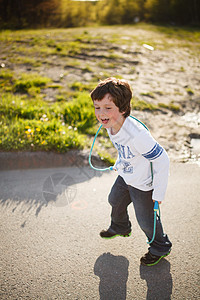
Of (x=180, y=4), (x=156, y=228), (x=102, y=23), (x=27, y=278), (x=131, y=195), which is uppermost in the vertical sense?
(x=180, y=4)

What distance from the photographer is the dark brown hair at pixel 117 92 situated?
188 centimetres

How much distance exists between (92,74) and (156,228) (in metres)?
5.30

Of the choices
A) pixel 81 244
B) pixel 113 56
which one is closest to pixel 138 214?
pixel 81 244

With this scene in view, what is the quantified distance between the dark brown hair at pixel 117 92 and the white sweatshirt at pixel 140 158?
0.12 m

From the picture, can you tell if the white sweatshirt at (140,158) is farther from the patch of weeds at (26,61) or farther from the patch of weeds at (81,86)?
the patch of weeds at (26,61)

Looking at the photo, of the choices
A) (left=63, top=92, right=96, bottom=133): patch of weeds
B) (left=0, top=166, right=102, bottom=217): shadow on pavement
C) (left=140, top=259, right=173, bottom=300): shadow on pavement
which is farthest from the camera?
(left=63, top=92, right=96, bottom=133): patch of weeds

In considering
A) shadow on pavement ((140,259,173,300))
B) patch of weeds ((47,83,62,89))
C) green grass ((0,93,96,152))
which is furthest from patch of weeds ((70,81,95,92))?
shadow on pavement ((140,259,173,300))

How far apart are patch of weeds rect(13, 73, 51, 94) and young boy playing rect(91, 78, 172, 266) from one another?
13.3 ft

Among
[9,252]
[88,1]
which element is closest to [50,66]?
[9,252]

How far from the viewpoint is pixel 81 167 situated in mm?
3684

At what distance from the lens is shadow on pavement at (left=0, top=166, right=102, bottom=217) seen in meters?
3.04

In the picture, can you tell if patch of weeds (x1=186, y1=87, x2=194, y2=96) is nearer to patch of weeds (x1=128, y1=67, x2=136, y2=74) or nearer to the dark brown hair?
patch of weeds (x1=128, y1=67, x2=136, y2=74)

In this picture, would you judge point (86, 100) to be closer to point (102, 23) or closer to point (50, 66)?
point (50, 66)

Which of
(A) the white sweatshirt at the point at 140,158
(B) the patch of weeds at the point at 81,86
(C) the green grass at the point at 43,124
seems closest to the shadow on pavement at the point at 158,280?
(A) the white sweatshirt at the point at 140,158
